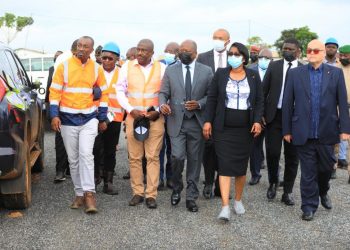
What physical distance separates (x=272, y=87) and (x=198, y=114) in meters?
1.16

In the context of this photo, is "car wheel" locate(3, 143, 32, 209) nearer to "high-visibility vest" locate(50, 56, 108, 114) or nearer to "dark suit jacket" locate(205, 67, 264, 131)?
"high-visibility vest" locate(50, 56, 108, 114)

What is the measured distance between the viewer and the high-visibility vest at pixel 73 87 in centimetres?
602

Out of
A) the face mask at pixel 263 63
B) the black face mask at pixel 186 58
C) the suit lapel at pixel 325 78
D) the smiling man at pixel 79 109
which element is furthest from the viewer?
the face mask at pixel 263 63

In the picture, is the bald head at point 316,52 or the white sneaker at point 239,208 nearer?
the bald head at point 316,52

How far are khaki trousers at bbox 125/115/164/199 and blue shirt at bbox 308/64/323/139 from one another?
175 centimetres

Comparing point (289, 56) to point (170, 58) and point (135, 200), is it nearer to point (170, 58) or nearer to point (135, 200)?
point (170, 58)

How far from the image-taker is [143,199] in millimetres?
6586

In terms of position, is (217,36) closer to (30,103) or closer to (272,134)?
(272,134)

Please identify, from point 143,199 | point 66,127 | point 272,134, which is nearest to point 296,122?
point 272,134

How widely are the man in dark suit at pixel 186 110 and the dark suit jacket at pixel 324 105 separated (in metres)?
1.03

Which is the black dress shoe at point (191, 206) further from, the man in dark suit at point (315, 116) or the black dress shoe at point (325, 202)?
the black dress shoe at point (325, 202)

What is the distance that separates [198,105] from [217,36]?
4.87ft

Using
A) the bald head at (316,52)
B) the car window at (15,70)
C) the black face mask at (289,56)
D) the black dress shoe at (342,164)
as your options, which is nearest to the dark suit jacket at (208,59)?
the black face mask at (289,56)

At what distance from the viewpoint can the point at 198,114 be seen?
6.32 metres
